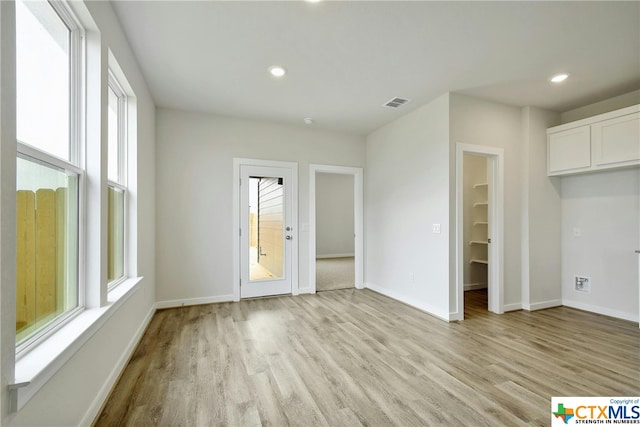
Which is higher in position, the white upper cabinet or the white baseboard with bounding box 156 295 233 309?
the white upper cabinet

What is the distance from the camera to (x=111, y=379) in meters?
2.02

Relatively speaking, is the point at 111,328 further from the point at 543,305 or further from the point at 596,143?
the point at 596,143

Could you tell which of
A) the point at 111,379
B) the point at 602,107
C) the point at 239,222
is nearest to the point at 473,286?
the point at 602,107

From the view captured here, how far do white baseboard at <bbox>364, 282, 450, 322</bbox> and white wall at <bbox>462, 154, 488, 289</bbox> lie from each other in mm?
1651

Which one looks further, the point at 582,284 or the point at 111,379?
the point at 582,284

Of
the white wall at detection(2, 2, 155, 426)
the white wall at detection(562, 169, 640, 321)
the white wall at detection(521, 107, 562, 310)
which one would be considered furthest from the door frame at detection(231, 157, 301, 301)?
the white wall at detection(562, 169, 640, 321)

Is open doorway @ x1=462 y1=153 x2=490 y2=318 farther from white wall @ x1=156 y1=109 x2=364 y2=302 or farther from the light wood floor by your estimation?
white wall @ x1=156 y1=109 x2=364 y2=302

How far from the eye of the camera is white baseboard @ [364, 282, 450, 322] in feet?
11.4

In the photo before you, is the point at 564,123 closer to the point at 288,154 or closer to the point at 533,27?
the point at 533,27

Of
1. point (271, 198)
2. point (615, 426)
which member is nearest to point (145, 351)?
point (271, 198)

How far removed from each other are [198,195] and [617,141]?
537cm

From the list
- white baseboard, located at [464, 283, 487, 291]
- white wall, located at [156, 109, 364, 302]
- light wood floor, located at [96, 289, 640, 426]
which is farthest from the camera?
white baseboard, located at [464, 283, 487, 291]

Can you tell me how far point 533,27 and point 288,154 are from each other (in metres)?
3.32

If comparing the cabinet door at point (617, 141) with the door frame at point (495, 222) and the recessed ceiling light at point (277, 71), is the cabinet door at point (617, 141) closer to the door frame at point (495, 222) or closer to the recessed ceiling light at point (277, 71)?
the door frame at point (495, 222)
